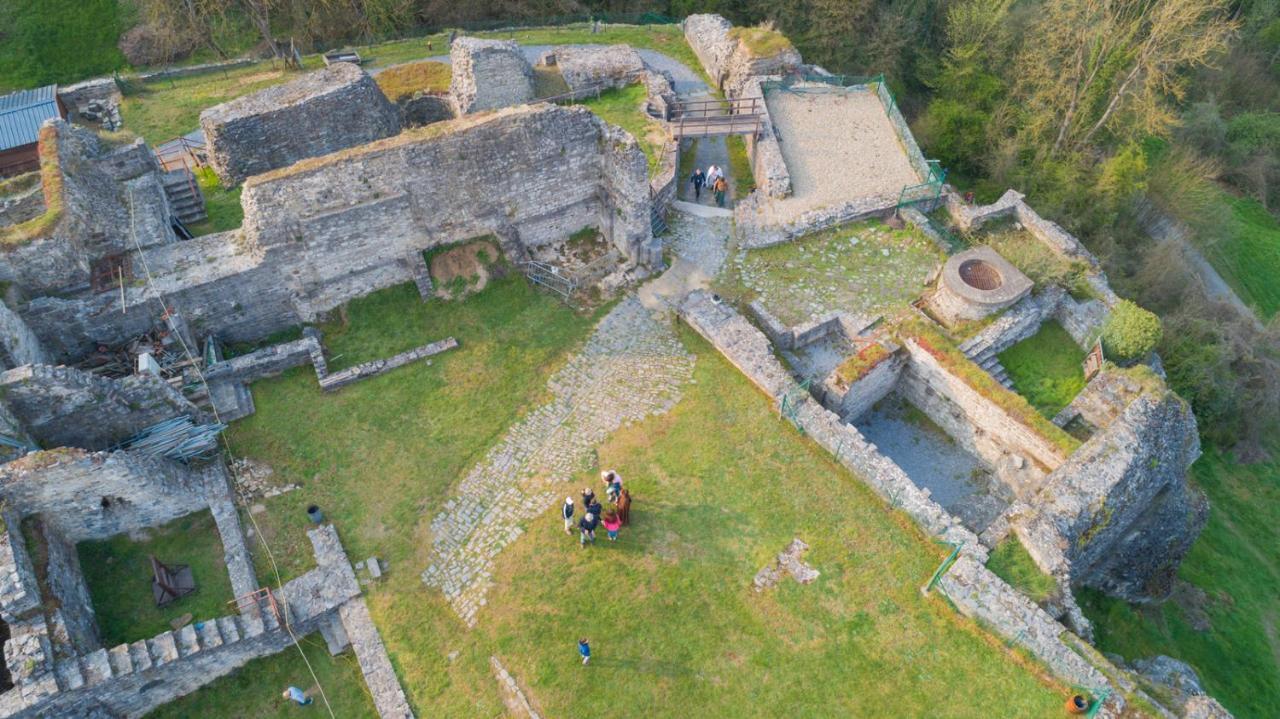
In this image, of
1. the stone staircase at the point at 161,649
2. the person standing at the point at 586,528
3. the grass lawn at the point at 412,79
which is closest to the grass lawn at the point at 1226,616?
the person standing at the point at 586,528

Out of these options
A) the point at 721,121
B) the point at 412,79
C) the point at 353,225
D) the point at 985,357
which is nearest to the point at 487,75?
the point at 412,79

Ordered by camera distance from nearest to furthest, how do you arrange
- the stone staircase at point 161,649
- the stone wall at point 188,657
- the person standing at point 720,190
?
the stone wall at point 188,657, the stone staircase at point 161,649, the person standing at point 720,190

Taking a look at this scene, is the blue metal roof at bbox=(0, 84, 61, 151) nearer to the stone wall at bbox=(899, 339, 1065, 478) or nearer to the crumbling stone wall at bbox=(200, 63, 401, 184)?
the crumbling stone wall at bbox=(200, 63, 401, 184)

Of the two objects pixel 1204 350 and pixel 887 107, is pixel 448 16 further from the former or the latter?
pixel 1204 350

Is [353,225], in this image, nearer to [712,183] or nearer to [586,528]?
[586,528]

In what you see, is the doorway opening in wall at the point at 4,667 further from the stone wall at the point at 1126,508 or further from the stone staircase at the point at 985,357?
the stone staircase at the point at 985,357

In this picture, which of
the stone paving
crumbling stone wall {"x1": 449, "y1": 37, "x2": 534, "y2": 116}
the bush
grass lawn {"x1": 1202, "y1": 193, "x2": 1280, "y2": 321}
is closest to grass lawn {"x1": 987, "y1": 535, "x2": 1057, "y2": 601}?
the bush
